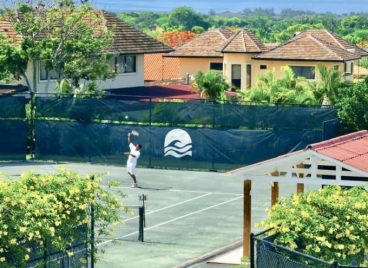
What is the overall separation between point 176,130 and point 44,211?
24545 mm

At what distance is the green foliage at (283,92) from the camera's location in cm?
Answer: 4694

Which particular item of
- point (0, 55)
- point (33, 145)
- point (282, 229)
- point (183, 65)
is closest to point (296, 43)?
point (183, 65)

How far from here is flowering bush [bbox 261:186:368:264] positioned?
18672mm

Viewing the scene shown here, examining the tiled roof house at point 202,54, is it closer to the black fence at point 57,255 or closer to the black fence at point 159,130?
the black fence at point 159,130

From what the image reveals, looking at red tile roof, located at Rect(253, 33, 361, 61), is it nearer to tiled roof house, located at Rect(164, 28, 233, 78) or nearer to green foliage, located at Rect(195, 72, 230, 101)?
tiled roof house, located at Rect(164, 28, 233, 78)

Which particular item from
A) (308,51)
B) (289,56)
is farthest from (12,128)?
(308,51)

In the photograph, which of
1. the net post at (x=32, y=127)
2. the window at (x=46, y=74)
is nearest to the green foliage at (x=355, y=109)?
the net post at (x=32, y=127)

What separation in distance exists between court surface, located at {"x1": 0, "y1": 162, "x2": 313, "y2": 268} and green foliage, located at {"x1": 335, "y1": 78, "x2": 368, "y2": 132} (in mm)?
3144

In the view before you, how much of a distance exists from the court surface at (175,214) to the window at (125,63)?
22.4m

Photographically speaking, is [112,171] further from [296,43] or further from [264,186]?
[296,43]

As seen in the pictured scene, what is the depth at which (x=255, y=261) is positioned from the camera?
60.3 feet

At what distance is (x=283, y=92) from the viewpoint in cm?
4784

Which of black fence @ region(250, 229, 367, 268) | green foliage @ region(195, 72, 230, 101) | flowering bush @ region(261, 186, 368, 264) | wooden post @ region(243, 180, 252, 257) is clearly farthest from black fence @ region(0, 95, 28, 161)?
black fence @ region(250, 229, 367, 268)

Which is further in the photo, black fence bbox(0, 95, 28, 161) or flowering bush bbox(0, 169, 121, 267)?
black fence bbox(0, 95, 28, 161)
